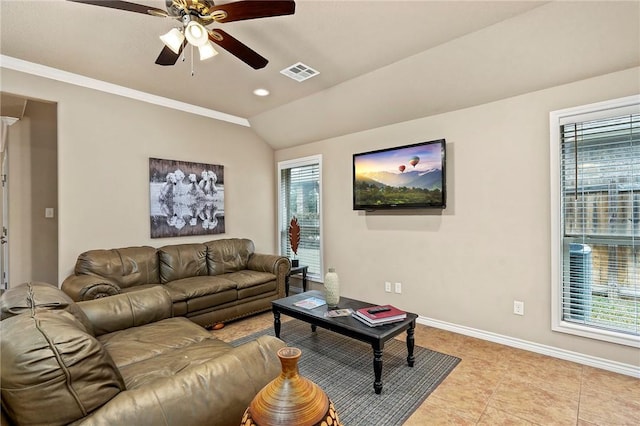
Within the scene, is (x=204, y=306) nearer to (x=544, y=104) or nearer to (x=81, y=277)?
(x=81, y=277)

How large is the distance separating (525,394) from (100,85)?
4.99 metres

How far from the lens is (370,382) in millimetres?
2344

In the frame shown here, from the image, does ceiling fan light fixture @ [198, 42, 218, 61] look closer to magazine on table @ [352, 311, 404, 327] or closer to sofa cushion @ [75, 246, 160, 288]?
magazine on table @ [352, 311, 404, 327]

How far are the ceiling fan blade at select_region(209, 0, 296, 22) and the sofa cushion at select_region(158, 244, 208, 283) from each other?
280 cm

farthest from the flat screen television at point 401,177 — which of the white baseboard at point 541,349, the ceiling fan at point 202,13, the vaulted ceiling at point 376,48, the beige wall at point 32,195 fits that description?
the beige wall at point 32,195

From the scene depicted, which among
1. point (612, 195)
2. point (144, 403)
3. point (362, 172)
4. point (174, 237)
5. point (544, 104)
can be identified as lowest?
point (144, 403)

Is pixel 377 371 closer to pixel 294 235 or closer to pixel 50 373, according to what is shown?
pixel 50 373

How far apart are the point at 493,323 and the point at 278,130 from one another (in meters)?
3.82

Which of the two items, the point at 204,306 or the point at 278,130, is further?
the point at 278,130

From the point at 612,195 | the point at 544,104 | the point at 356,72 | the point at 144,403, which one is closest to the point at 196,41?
the point at 356,72

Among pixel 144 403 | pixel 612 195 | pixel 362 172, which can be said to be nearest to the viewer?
pixel 144 403

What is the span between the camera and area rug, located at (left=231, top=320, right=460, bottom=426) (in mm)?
2023

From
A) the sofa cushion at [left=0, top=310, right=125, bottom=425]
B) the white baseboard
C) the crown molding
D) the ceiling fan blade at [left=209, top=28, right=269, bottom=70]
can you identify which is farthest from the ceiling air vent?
the white baseboard

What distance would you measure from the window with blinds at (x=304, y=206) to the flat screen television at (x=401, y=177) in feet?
2.88
